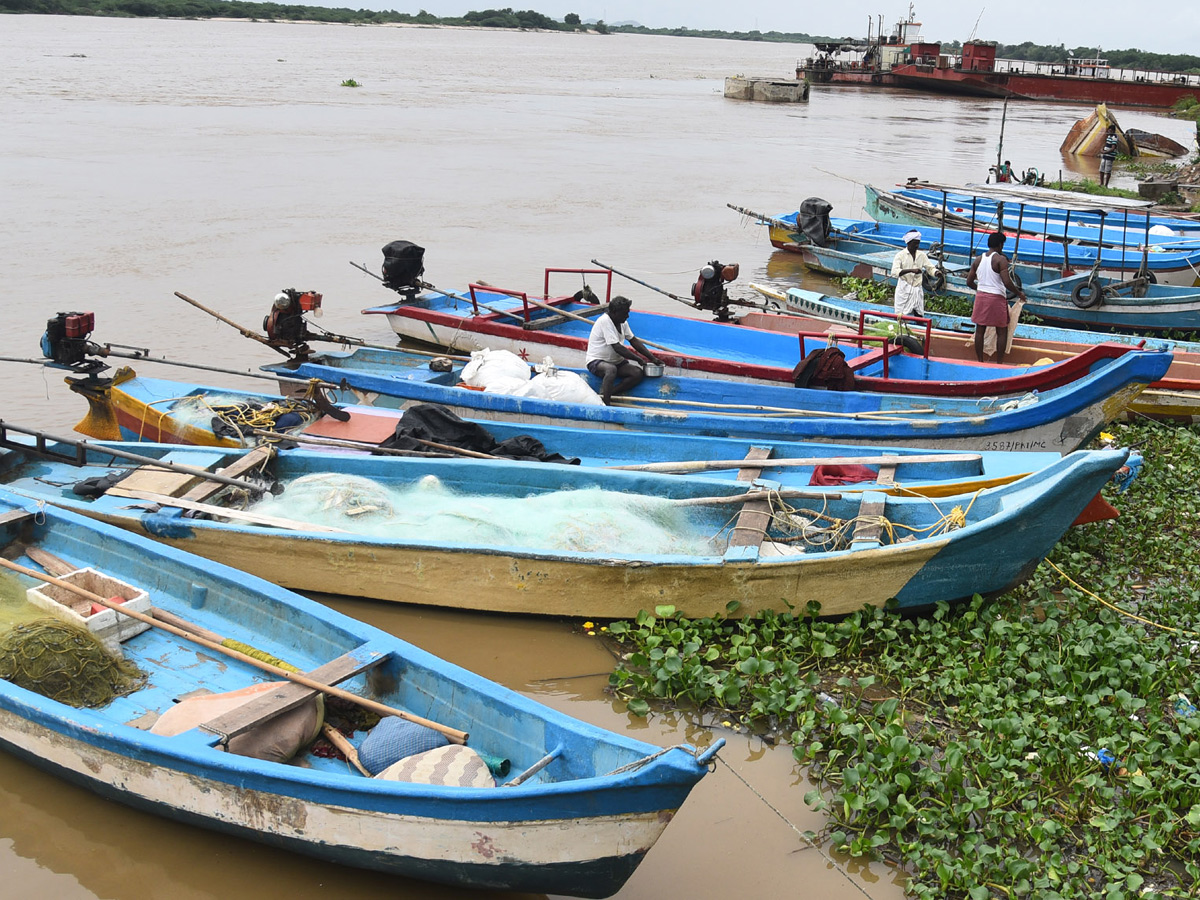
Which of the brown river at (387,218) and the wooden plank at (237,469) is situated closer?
the brown river at (387,218)

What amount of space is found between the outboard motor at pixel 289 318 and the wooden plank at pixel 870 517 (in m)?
5.08

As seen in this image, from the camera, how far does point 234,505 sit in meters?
→ 6.70

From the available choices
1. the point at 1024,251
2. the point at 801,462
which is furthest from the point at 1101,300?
the point at 801,462

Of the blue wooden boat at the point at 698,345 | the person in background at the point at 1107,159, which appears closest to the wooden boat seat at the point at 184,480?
the blue wooden boat at the point at 698,345

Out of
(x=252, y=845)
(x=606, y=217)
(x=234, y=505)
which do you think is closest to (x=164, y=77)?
(x=606, y=217)

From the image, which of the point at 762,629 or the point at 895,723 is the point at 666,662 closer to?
the point at 762,629

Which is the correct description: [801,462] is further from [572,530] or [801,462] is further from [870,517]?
[572,530]

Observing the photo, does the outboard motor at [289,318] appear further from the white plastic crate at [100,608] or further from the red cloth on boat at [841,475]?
the red cloth on boat at [841,475]

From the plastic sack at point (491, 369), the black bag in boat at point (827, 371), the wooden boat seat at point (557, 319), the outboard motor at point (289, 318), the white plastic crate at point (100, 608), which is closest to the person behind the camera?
the white plastic crate at point (100, 608)

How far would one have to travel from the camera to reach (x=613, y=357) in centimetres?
855

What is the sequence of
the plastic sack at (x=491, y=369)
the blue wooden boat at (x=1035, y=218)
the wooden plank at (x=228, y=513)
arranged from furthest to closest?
the blue wooden boat at (x=1035, y=218) → the plastic sack at (x=491, y=369) → the wooden plank at (x=228, y=513)

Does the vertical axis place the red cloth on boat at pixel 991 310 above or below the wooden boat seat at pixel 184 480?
above

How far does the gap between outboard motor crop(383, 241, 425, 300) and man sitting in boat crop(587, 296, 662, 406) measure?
3.20 m

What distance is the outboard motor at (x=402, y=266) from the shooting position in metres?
11.0
